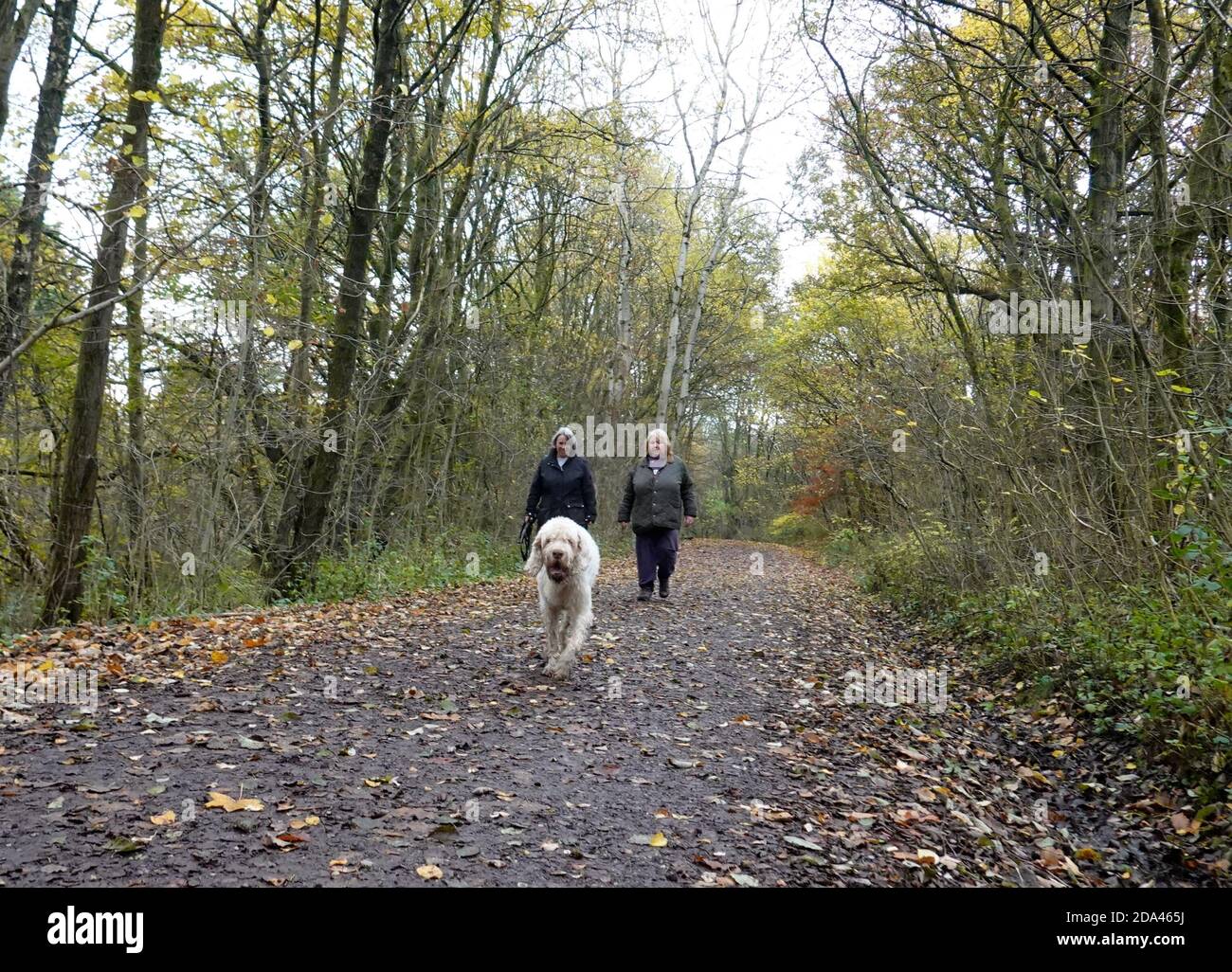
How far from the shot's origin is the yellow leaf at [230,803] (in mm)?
3682

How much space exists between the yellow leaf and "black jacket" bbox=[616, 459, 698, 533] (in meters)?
7.83

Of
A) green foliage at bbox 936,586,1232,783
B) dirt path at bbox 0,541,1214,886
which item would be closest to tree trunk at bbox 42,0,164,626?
dirt path at bbox 0,541,1214,886

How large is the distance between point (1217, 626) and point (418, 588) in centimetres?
1046

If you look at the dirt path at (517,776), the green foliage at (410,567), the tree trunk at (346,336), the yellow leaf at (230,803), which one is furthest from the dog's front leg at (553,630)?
the tree trunk at (346,336)

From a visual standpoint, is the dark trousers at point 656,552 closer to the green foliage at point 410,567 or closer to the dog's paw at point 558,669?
the green foliage at point 410,567

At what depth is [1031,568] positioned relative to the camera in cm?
817

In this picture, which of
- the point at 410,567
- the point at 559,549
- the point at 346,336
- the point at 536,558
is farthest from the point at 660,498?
the point at 346,336

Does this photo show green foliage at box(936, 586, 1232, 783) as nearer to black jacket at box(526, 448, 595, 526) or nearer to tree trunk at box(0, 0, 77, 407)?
black jacket at box(526, 448, 595, 526)

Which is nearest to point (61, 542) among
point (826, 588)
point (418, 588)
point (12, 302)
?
point (12, 302)

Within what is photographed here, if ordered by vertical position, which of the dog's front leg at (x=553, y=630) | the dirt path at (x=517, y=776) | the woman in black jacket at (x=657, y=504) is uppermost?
the woman in black jacket at (x=657, y=504)

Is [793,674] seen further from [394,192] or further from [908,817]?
[394,192]

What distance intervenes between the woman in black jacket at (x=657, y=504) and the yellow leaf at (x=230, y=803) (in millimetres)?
7783

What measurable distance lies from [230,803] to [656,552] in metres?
8.61

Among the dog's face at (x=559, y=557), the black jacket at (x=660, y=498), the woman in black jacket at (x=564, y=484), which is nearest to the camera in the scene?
the dog's face at (x=559, y=557)
